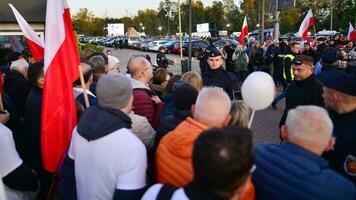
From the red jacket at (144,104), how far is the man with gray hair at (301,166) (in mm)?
1619

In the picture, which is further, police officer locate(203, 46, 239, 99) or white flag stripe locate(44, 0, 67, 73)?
police officer locate(203, 46, 239, 99)

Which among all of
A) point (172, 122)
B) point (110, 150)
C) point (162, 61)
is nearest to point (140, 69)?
point (172, 122)

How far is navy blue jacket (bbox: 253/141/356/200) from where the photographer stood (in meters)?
2.04

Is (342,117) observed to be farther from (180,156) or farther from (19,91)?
(19,91)

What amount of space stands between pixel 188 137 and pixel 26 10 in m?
9.79

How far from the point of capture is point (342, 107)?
3.17 meters

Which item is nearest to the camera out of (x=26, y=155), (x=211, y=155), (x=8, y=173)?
(x=211, y=155)

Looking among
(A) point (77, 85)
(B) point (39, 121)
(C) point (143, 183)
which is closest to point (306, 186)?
(C) point (143, 183)

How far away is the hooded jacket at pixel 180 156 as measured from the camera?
229 cm

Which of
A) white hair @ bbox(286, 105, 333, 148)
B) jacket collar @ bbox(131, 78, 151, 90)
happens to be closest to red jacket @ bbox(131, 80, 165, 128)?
jacket collar @ bbox(131, 78, 151, 90)

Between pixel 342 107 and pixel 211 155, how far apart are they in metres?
1.93

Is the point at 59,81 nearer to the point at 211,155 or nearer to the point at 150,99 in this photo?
the point at 150,99

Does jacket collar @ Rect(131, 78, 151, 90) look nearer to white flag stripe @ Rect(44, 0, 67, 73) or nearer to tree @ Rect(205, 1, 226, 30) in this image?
white flag stripe @ Rect(44, 0, 67, 73)

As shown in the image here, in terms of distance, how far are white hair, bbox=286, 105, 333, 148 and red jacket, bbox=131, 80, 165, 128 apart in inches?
70.1
